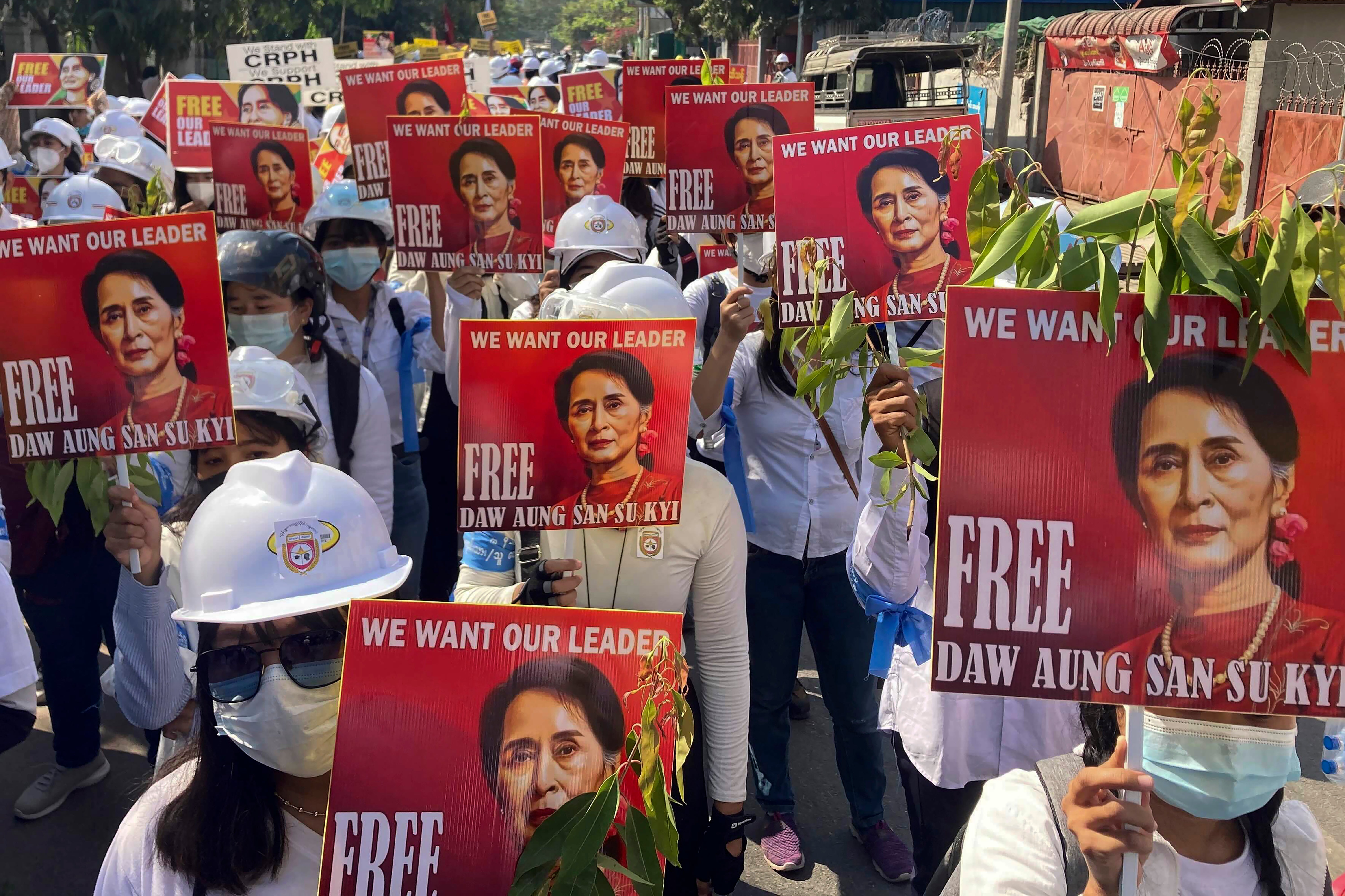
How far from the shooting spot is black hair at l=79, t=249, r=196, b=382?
3.04 meters

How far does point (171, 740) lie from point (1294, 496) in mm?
2283

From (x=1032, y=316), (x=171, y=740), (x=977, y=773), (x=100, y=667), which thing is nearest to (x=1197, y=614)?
(x=1032, y=316)

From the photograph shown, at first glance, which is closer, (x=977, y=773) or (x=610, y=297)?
(x=977, y=773)

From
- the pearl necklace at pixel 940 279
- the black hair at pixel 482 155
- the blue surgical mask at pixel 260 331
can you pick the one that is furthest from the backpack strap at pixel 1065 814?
the black hair at pixel 482 155

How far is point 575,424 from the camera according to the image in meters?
2.58

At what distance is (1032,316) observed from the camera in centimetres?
171

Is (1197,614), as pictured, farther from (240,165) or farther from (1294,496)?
(240,165)

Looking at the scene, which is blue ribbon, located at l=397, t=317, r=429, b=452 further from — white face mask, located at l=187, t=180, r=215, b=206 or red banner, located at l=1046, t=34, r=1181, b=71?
red banner, located at l=1046, t=34, r=1181, b=71

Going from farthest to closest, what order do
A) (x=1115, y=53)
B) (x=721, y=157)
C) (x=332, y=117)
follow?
(x=1115, y=53)
(x=332, y=117)
(x=721, y=157)

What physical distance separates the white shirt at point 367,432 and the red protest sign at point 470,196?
963 millimetres

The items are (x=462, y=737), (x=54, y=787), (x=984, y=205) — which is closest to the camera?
(x=462, y=737)

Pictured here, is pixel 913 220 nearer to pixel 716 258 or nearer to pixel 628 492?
pixel 628 492

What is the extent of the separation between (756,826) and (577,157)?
351cm

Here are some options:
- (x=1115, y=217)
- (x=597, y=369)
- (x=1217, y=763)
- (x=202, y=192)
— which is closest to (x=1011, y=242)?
(x=1115, y=217)
